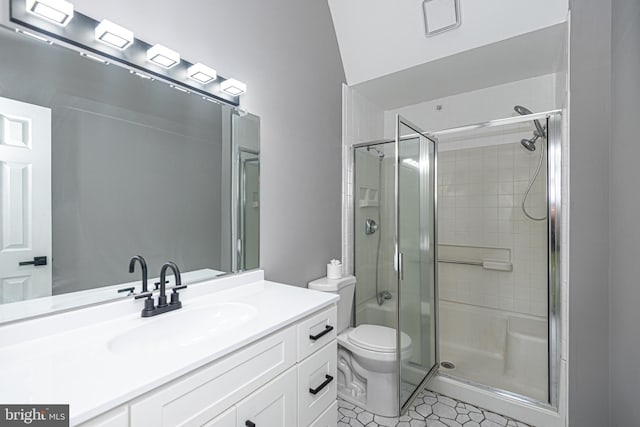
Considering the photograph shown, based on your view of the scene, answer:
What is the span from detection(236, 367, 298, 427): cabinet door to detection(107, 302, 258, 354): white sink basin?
0.23 m

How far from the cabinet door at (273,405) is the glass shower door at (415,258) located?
0.82m

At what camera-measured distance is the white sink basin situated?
3.08 feet

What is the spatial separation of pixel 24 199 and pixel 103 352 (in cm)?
53

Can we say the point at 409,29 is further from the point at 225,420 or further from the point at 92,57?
the point at 225,420

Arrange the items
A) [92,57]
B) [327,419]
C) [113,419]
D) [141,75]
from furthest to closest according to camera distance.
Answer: [327,419] < [141,75] < [92,57] < [113,419]

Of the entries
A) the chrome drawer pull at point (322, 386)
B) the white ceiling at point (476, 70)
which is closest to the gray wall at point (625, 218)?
the white ceiling at point (476, 70)

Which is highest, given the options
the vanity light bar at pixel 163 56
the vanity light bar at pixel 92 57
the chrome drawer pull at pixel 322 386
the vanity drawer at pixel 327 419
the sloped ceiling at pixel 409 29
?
the sloped ceiling at pixel 409 29

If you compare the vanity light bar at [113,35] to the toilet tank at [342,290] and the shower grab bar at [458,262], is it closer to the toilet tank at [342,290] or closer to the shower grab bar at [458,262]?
the toilet tank at [342,290]

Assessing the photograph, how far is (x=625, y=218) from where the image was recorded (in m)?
1.09

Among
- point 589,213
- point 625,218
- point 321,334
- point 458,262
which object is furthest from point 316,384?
point 458,262

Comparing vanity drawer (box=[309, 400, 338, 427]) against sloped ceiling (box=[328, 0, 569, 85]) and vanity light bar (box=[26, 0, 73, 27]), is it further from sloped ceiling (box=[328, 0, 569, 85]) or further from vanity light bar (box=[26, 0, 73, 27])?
sloped ceiling (box=[328, 0, 569, 85])

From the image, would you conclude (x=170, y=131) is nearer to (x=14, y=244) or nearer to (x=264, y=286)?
(x=14, y=244)

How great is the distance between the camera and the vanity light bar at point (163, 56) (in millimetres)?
1162

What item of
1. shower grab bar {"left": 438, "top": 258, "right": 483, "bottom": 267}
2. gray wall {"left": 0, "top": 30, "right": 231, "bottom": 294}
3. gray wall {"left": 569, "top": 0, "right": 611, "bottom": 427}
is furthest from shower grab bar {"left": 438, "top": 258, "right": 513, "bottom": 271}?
gray wall {"left": 0, "top": 30, "right": 231, "bottom": 294}
